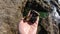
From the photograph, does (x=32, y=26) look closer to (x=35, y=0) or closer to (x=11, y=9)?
(x=11, y=9)

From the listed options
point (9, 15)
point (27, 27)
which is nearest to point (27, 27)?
point (27, 27)

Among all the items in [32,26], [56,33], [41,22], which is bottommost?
[56,33]

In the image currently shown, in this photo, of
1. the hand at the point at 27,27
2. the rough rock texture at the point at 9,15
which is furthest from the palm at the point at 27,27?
the rough rock texture at the point at 9,15

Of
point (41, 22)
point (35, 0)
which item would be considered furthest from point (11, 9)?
point (35, 0)

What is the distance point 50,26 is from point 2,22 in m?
2.12

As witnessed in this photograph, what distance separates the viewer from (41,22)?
6.21m

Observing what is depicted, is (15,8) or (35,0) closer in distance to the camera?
(15,8)

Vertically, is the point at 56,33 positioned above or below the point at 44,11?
below

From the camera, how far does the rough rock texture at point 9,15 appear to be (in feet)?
15.5

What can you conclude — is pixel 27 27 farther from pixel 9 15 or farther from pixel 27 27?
pixel 9 15

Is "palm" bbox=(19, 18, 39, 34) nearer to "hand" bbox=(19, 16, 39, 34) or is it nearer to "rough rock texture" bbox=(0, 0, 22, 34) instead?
"hand" bbox=(19, 16, 39, 34)

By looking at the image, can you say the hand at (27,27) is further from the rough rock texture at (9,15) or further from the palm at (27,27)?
the rough rock texture at (9,15)

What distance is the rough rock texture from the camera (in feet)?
15.5

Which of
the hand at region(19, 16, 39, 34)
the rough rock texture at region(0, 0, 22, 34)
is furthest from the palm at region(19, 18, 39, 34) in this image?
the rough rock texture at region(0, 0, 22, 34)
